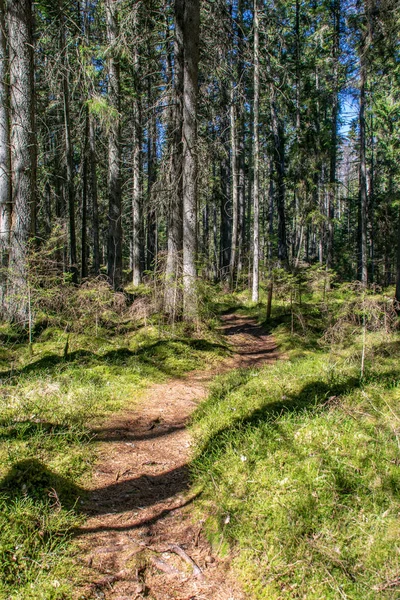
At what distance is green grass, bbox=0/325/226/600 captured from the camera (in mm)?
2566

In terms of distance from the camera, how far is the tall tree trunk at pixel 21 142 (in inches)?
295

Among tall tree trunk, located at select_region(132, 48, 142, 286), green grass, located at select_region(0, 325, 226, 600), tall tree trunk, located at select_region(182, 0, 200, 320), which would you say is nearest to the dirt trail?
green grass, located at select_region(0, 325, 226, 600)

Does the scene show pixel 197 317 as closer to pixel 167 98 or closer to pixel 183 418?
pixel 183 418

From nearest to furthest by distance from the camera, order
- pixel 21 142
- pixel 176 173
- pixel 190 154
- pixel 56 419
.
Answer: pixel 56 419 < pixel 21 142 < pixel 190 154 < pixel 176 173

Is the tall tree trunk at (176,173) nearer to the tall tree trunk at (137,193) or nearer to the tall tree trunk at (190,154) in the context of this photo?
the tall tree trunk at (190,154)

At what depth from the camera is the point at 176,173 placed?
8.93 m

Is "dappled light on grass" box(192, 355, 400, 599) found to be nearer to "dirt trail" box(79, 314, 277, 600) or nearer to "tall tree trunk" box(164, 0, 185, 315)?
"dirt trail" box(79, 314, 277, 600)

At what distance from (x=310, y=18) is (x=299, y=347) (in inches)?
883

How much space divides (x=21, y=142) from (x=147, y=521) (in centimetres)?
736

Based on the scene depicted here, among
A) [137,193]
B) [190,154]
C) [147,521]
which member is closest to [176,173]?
[190,154]

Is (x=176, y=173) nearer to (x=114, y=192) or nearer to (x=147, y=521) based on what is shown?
(x=114, y=192)

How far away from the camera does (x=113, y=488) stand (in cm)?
361

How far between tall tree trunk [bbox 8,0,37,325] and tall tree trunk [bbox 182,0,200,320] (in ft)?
10.2

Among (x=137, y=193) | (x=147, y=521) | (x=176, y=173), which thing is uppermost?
(x=137, y=193)
